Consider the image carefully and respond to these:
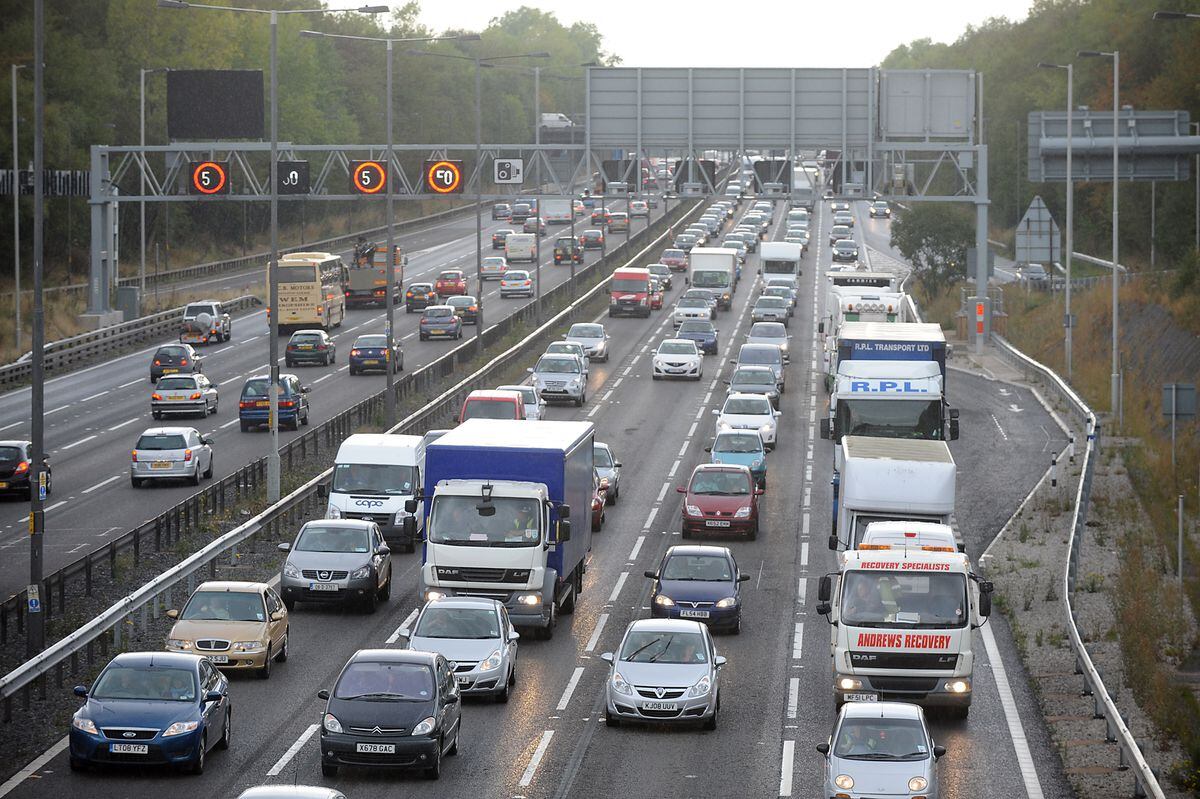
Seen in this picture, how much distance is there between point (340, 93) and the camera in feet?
534

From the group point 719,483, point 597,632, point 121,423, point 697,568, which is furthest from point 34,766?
point 121,423

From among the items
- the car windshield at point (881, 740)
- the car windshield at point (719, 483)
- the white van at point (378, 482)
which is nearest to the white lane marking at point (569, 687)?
the car windshield at point (881, 740)

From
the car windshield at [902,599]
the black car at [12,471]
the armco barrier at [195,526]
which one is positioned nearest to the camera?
the car windshield at [902,599]

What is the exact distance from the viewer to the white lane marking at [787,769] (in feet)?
71.6

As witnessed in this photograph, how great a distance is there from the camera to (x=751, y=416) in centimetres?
5081

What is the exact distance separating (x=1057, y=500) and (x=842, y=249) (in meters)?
68.5

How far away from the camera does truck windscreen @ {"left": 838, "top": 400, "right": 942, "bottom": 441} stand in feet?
124

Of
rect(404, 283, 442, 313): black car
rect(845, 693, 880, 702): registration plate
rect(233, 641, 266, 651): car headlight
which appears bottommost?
rect(845, 693, 880, 702): registration plate

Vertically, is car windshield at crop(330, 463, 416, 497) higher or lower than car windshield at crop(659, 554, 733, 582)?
higher

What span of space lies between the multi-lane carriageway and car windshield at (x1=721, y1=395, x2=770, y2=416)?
3.96 meters

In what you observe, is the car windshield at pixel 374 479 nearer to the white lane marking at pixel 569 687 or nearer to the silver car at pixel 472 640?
the white lane marking at pixel 569 687

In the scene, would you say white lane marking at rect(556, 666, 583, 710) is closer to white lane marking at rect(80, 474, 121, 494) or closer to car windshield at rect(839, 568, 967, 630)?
car windshield at rect(839, 568, 967, 630)

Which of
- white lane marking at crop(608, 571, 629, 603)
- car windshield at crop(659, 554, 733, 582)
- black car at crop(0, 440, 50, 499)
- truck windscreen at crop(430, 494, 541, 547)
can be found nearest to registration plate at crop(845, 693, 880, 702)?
car windshield at crop(659, 554, 733, 582)

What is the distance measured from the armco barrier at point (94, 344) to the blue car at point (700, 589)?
37.7 m
